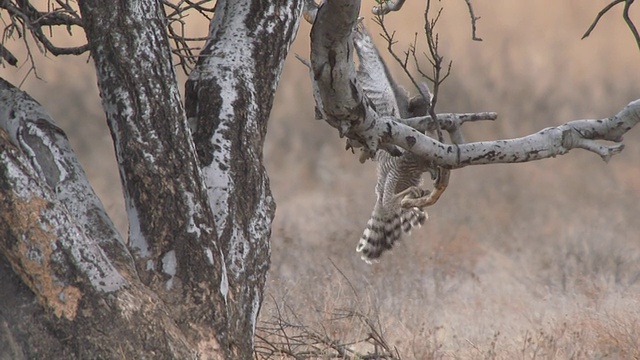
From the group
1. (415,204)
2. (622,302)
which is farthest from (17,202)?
(622,302)

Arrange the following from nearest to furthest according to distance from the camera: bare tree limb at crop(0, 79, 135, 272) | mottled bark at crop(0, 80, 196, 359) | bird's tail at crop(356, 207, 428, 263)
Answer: mottled bark at crop(0, 80, 196, 359) → bare tree limb at crop(0, 79, 135, 272) → bird's tail at crop(356, 207, 428, 263)

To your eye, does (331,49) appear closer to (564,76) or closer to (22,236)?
(22,236)

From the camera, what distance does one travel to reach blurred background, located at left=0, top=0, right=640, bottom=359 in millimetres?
7574

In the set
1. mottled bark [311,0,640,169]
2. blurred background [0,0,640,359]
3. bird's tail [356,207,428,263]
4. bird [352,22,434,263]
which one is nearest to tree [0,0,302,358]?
mottled bark [311,0,640,169]

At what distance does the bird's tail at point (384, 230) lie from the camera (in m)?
9.48

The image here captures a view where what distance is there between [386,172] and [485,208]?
563cm

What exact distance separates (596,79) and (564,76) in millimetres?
554

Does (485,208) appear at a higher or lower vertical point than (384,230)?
higher

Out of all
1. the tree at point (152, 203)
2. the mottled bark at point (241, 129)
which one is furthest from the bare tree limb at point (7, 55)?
the mottled bark at point (241, 129)

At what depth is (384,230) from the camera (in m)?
9.54

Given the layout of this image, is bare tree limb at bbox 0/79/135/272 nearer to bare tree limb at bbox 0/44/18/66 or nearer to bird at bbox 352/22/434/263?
bare tree limb at bbox 0/44/18/66

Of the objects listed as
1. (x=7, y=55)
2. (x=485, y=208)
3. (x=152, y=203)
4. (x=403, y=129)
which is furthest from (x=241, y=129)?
(x=485, y=208)

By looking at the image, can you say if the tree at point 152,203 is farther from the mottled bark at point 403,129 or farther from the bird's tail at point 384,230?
the bird's tail at point 384,230

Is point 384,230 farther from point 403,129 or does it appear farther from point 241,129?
point 241,129
